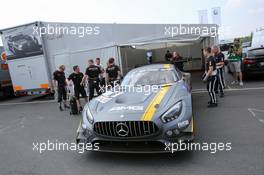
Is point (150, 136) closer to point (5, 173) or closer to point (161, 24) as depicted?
point (5, 173)

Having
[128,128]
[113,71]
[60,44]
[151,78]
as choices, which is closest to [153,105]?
[128,128]

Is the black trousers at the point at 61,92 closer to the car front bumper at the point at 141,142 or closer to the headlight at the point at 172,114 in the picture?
the car front bumper at the point at 141,142

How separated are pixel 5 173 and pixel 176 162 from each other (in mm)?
2640

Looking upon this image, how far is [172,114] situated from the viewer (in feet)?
11.0

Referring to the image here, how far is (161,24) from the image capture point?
11125mm

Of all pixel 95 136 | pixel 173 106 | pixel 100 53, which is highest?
pixel 100 53

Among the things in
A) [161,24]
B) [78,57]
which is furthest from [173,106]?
[161,24]

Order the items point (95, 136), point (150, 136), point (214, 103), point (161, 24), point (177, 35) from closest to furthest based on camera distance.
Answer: point (150, 136), point (95, 136), point (214, 103), point (177, 35), point (161, 24)

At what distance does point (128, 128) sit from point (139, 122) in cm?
18

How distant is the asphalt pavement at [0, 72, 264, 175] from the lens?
3175 mm

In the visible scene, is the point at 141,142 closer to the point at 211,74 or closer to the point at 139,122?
the point at 139,122

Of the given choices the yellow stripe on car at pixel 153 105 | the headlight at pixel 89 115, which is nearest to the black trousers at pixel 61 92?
the headlight at pixel 89 115

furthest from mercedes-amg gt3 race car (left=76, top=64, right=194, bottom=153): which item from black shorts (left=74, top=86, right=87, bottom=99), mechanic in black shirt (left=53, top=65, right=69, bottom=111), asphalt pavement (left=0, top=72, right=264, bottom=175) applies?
mechanic in black shirt (left=53, top=65, right=69, bottom=111)

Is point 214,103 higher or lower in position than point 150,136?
lower
